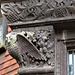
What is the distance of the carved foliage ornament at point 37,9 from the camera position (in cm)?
739

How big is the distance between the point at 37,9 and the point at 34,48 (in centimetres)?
81

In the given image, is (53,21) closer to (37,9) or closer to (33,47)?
(37,9)

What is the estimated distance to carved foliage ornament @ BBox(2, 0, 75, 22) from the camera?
24.3 ft

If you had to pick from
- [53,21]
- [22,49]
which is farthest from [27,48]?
[53,21]

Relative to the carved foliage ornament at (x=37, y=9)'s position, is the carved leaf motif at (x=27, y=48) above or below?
below

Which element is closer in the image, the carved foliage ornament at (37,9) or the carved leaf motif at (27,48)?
the carved leaf motif at (27,48)

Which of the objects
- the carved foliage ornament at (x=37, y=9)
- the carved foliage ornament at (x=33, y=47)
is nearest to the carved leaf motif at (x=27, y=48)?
the carved foliage ornament at (x=33, y=47)

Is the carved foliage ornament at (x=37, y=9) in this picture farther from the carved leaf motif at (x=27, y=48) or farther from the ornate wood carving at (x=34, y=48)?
the carved leaf motif at (x=27, y=48)

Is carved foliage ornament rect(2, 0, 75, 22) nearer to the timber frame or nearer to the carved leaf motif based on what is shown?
the timber frame

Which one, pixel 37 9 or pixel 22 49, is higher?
pixel 37 9

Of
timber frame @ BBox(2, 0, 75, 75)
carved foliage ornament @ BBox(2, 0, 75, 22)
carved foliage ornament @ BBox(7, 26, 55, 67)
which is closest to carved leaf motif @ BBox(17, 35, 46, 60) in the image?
carved foliage ornament @ BBox(7, 26, 55, 67)

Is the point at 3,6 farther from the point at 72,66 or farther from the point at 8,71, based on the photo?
the point at 8,71

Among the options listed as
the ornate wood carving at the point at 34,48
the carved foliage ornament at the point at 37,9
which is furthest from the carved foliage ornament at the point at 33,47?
the carved foliage ornament at the point at 37,9

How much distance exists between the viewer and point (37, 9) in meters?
7.53
